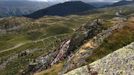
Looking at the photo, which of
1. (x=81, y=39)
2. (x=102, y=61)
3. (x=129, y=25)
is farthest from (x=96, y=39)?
(x=102, y=61)

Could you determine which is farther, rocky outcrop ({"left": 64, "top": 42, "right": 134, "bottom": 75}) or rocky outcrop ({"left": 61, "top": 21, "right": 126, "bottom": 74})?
rocky outcrop ({"left": 61, "top": 21, "right": 126, "bottom": 74})

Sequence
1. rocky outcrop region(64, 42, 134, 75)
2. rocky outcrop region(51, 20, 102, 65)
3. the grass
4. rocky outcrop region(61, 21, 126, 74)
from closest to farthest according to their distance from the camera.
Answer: rocky outcrop region(64, 42, 134, 75) → rocky outcrop region(61, 21, 126, 74) → the grass → rocky outcrop region(51, 20, 102, 65)

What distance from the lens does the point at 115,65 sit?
39375 millimetres

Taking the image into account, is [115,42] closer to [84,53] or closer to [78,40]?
[84,53]

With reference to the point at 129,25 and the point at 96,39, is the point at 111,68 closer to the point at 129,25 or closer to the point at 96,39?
the point at 96,39

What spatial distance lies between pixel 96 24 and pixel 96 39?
78.6ft

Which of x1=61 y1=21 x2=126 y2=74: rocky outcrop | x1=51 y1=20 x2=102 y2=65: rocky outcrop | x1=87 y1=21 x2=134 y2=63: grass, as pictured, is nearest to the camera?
x1=61 y1=21 x2=126 y2=74: rocky outcrop

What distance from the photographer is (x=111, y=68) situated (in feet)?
129

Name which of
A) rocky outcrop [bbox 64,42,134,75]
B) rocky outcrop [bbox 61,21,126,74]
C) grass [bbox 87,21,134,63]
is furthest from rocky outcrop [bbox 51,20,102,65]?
rocky outcrop [bbox 64,42,134,75]

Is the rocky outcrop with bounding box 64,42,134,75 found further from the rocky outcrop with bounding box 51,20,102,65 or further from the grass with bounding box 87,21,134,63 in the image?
the rocky outcrop with bounding box 51,20,102,65

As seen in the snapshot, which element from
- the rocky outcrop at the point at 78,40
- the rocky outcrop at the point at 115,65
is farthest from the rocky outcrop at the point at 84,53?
the rocky outcrop at the point at 115,65

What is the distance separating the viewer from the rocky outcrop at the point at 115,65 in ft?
124

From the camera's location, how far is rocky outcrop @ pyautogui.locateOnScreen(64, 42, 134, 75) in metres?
37.9

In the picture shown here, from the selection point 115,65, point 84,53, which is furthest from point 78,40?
point 115,65
